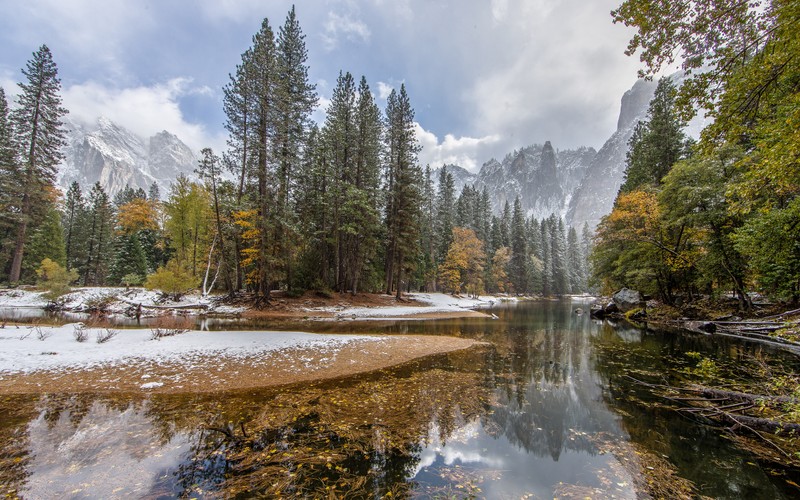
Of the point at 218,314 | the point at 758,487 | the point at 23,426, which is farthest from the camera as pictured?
the point at 218,314

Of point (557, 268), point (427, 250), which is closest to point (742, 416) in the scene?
point (427, 250)

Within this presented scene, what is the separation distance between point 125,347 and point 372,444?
9.43 m

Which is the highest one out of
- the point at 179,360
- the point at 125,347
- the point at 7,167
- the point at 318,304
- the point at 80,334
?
the point at 7,167

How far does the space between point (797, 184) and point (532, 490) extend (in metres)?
11.8

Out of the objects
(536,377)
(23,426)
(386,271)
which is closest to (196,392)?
(23,426)

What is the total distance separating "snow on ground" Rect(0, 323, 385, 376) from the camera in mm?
8344

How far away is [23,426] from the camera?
523 centimetres

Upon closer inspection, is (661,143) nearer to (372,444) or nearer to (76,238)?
(372,444)

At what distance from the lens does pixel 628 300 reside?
26.5 m

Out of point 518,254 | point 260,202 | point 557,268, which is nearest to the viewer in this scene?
point 260,202

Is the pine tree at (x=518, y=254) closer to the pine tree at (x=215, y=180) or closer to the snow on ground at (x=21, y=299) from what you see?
the pine tree at (x=215, y=180)

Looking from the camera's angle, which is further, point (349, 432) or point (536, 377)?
point (536, 377)

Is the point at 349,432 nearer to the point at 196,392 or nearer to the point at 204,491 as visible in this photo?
the point at 204,491

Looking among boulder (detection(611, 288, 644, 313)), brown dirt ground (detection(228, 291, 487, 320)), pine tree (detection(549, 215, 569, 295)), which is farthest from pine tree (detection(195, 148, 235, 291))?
pine tree (detection(549, 215, 569, 295))
